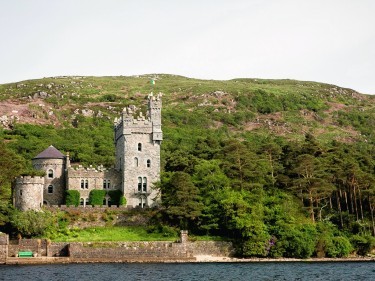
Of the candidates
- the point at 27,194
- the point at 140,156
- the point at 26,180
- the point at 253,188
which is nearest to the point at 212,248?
the point at 253,188

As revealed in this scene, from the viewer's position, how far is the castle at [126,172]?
76750 mm

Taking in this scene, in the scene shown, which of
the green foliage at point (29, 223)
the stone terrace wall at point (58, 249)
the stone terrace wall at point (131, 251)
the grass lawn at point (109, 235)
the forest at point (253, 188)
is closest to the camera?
the stone terrace wall at point (131, 251)

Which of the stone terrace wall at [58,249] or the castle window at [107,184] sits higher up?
the castle window at [107,184]

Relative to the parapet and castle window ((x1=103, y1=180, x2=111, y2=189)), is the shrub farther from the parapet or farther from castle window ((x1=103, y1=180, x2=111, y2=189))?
the parapet

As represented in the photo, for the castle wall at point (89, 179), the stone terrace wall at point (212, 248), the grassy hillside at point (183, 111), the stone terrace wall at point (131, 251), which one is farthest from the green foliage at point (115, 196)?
the grassy hillside at point (183, 111)

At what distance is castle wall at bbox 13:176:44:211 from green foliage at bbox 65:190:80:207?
6055 mm

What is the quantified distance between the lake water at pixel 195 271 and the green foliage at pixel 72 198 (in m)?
15.7

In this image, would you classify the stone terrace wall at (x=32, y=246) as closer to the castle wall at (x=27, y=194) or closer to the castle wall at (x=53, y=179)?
the castle wall at (x=27, y=194)

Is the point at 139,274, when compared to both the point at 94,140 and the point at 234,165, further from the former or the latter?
the point at 94,140

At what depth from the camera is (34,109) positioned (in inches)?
5581

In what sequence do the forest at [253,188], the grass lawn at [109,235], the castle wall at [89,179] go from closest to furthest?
the grass lawn at [109,235], the forest at [253,188], the castle wall at [89,179]

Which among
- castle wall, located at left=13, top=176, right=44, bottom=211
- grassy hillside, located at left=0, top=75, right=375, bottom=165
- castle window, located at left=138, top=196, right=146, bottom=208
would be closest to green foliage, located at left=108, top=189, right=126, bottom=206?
castle window, located at left=138, top=196, right=146, bottom=208

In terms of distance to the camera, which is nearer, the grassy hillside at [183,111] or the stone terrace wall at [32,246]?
the stone terrace wall at [32,246]

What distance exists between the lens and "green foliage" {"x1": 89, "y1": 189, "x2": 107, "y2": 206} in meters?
76.4
